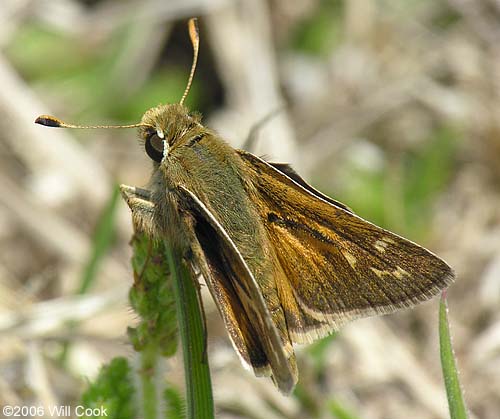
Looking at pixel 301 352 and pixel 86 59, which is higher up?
pixel 86 59

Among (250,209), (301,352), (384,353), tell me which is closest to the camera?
(250,209)

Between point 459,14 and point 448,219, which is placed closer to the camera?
point 448,219

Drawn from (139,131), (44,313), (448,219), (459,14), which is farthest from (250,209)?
(459,14)

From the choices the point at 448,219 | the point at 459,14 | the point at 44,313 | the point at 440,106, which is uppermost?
the point at 459,14

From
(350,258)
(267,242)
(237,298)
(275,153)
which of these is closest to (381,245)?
(350,258)

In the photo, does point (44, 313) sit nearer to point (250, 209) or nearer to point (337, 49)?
point (250, 209)

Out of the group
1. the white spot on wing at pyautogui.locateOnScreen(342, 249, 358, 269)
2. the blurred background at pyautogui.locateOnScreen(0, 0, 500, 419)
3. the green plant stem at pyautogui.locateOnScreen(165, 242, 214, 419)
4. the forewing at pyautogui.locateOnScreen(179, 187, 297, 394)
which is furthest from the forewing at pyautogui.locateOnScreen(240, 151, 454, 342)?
the blurred background at pyautogui.locateOnScreen(0, 0, 500, 419)

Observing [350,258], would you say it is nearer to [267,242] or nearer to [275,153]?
[267,242]
